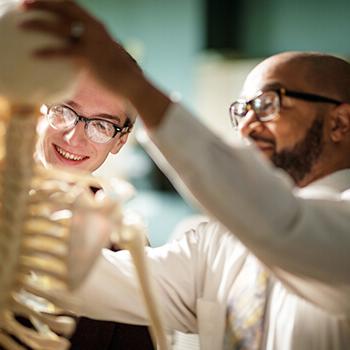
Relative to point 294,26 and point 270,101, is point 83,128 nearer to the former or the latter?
point 270,101

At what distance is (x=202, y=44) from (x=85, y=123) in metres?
2.97

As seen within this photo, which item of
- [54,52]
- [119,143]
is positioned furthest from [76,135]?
[54,52]

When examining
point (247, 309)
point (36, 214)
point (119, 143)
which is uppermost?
point (119, 143)

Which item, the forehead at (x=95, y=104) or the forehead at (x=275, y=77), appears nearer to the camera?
the forehead at (x=275, y=77)

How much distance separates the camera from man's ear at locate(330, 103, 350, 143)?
4.84 ft

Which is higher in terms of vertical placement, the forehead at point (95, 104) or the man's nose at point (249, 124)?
the forehead at point (95, 104)

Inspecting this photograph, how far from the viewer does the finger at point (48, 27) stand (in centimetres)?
99

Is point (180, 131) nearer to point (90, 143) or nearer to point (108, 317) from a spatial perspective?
point (108, 317)

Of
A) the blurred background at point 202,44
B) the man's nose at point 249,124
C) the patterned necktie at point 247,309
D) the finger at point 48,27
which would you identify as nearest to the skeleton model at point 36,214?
the finger at point 48,27

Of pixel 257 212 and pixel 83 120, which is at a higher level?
pixel 83 120

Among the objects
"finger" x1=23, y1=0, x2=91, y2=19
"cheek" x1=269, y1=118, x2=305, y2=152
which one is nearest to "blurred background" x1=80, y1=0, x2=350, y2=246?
"cheek" x1=269, y1=118, x2=305, y2=152

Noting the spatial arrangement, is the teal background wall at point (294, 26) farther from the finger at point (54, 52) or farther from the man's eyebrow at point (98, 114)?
the finger at point (54, 52)

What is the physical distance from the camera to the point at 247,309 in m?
1.40

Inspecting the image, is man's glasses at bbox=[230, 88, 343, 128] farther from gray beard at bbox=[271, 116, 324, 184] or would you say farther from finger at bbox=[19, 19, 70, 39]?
finger at bbox=[19, 19, 70, 39]
